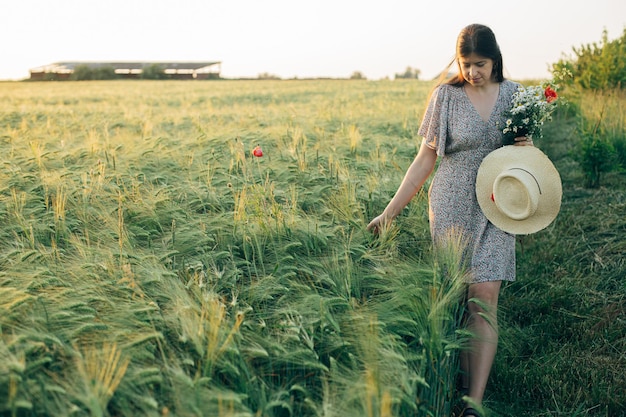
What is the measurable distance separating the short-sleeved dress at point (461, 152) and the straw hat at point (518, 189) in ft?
0.26

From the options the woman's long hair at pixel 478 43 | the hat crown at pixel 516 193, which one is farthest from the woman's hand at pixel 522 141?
the woman's long hair at pixel 478 43

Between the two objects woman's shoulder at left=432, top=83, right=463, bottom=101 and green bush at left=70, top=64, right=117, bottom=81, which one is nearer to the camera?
woman's shoulder at left=432, top=83, right=463, bottom=101

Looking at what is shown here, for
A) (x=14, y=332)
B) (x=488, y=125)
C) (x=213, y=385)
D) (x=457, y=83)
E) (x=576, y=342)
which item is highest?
(x=457, y=83)

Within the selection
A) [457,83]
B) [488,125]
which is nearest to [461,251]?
[488,125]

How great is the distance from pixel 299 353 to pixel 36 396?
0.80 metres

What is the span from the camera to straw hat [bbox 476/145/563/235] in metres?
2.62

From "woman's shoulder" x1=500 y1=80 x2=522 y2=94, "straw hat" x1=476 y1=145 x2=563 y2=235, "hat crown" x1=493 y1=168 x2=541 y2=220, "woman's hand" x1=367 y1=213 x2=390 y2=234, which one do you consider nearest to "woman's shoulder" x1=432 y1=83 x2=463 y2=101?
"woman's shoulder" x1=500 y1=80 x2=522 y2=94

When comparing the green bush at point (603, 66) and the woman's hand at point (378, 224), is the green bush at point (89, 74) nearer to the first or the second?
the green bush at point (603, 66)

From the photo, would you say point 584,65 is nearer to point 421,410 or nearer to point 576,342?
point 576,342

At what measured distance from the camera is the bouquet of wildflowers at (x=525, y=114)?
2.69 metres

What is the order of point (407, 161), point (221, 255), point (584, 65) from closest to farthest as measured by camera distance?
1. point (221, 255)
2. point (407, 161)
3. point (584, 65)

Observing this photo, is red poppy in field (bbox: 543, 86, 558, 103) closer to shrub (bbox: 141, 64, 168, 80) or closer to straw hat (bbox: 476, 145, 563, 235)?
straw hat (bbox: 476, 145, 563, 235)

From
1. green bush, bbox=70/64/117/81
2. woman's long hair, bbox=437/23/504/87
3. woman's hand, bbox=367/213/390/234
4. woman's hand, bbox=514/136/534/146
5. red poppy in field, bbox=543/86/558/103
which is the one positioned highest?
green bush, bbox=70/64/117/81

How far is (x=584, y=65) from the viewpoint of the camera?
1254cm
